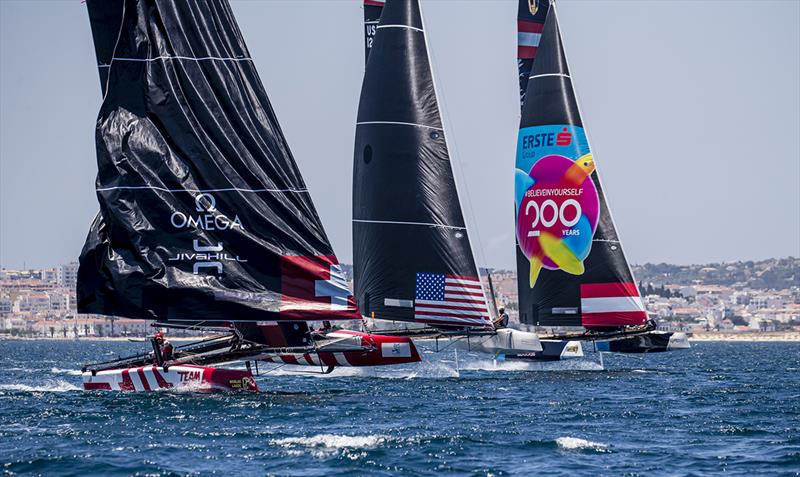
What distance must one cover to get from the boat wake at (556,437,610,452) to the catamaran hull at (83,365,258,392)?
36.4 ft

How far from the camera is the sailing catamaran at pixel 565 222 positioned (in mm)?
50750

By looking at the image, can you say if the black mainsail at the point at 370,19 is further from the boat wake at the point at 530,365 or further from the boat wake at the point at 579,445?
the boat wake at the point at 579,445

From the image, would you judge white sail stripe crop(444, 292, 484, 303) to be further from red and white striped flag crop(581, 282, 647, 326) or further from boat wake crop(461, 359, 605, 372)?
red and white striped flag crop(581, 282, 647, 326)

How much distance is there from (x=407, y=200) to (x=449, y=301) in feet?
11.5

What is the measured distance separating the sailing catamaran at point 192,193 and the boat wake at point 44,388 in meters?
6.83

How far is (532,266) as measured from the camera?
5200 cm

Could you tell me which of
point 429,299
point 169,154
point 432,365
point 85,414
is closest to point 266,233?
point 169,154

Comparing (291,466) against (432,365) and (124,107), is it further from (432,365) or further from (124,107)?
(432,365)

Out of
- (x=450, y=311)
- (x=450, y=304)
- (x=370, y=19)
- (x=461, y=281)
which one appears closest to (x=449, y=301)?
(x=450, y=304)

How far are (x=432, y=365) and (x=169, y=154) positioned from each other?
2005 centimetres

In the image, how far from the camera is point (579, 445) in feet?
80.9

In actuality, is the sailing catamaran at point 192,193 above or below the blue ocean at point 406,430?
above

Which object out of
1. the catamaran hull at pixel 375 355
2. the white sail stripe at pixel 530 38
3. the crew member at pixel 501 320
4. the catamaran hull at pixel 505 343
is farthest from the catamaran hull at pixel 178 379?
the white sail stripe at pixel 530 38

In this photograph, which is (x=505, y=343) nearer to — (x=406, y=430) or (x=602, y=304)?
(x=602, y=304)
